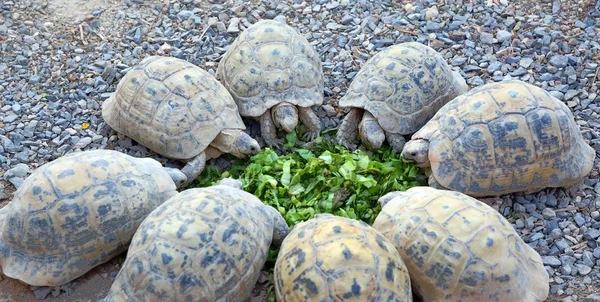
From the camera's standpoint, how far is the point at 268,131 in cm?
545

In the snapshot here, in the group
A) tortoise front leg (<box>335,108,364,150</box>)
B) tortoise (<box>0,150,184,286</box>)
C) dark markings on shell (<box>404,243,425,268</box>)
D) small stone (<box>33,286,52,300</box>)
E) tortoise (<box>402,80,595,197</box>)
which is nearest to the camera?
dark markings on shell (<box>404,243,425,268</box>)

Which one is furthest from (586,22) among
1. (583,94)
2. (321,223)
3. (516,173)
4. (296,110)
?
(321,223)

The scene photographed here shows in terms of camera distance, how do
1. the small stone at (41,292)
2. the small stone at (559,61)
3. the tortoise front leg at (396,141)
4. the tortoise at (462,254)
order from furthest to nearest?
→ 1. the small stone at (559,61)
2. the tortoise front leg at (396,141)
3. the small stone at (41,292)
4. the tortoise at (462,254)

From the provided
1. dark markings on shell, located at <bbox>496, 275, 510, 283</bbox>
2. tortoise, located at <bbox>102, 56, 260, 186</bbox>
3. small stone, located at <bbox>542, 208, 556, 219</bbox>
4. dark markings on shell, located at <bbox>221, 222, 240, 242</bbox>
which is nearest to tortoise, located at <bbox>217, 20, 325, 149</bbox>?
tortoise, located at <bbox>102, 56, 260, 186</bbox>

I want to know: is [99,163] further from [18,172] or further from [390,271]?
[390,271]

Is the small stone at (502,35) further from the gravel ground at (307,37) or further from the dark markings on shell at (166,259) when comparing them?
the dark markings on shell at (166,259)

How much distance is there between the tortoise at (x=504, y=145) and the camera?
4.70 m

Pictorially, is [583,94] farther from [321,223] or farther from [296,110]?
[321,223]

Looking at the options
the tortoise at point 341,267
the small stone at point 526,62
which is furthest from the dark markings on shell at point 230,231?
the small stone at point 526,62

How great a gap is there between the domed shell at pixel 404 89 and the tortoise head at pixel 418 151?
0.98 feet

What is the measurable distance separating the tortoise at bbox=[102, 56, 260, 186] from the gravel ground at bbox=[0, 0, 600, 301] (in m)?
0.29

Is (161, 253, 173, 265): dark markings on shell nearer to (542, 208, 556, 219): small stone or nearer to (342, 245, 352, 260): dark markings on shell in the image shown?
(342, 245, 352, 260): dark markings on shell

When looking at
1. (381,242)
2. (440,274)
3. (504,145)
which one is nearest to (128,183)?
(381,242)

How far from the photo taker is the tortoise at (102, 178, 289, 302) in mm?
3822
